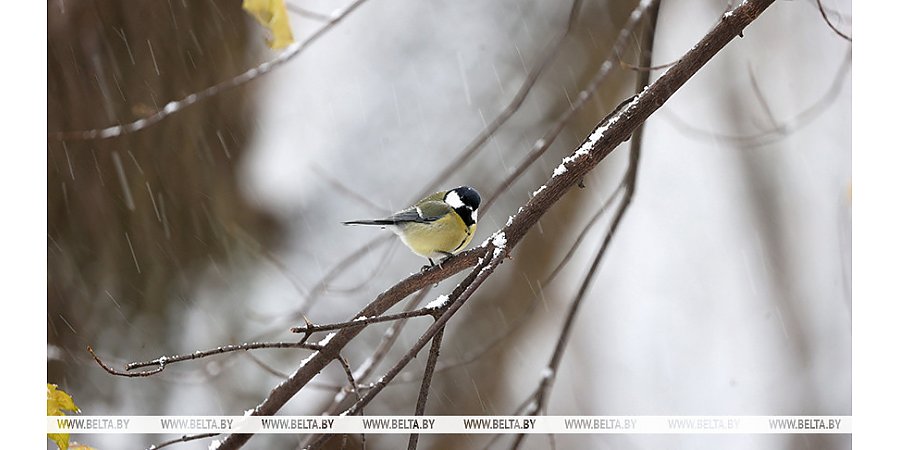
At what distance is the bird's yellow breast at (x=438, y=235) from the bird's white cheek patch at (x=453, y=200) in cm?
2

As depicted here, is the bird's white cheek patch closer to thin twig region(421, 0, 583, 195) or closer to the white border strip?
thin twig region(421, 0, 583, 195)

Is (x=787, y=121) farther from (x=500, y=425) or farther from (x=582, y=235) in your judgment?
(x=500, y=425)

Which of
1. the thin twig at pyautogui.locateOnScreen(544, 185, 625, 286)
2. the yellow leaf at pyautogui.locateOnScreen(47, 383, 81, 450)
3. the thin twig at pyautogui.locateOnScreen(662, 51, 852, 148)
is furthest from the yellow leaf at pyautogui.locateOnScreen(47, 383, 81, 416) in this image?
the thin twig at pyautogui.locateOnScreen(662, 51, 852, 148)

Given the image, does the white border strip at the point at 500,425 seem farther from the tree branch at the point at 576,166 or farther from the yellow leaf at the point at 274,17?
the yellow leaf at the point at 274,17

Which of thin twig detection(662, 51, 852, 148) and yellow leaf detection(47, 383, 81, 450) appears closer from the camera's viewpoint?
yellow leaf detection(47, 383, 81, 450)

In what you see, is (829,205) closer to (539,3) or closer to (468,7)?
(539,3)

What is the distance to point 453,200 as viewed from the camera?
4.01ft

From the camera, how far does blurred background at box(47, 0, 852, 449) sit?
142 centimetres

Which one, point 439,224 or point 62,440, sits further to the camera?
point 439,224

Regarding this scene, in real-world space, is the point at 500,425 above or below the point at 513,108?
below

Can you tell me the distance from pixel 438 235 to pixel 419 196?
289 millimetres

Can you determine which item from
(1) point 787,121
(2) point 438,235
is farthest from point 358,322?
(1) point 787,121

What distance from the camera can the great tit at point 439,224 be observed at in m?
1.17
